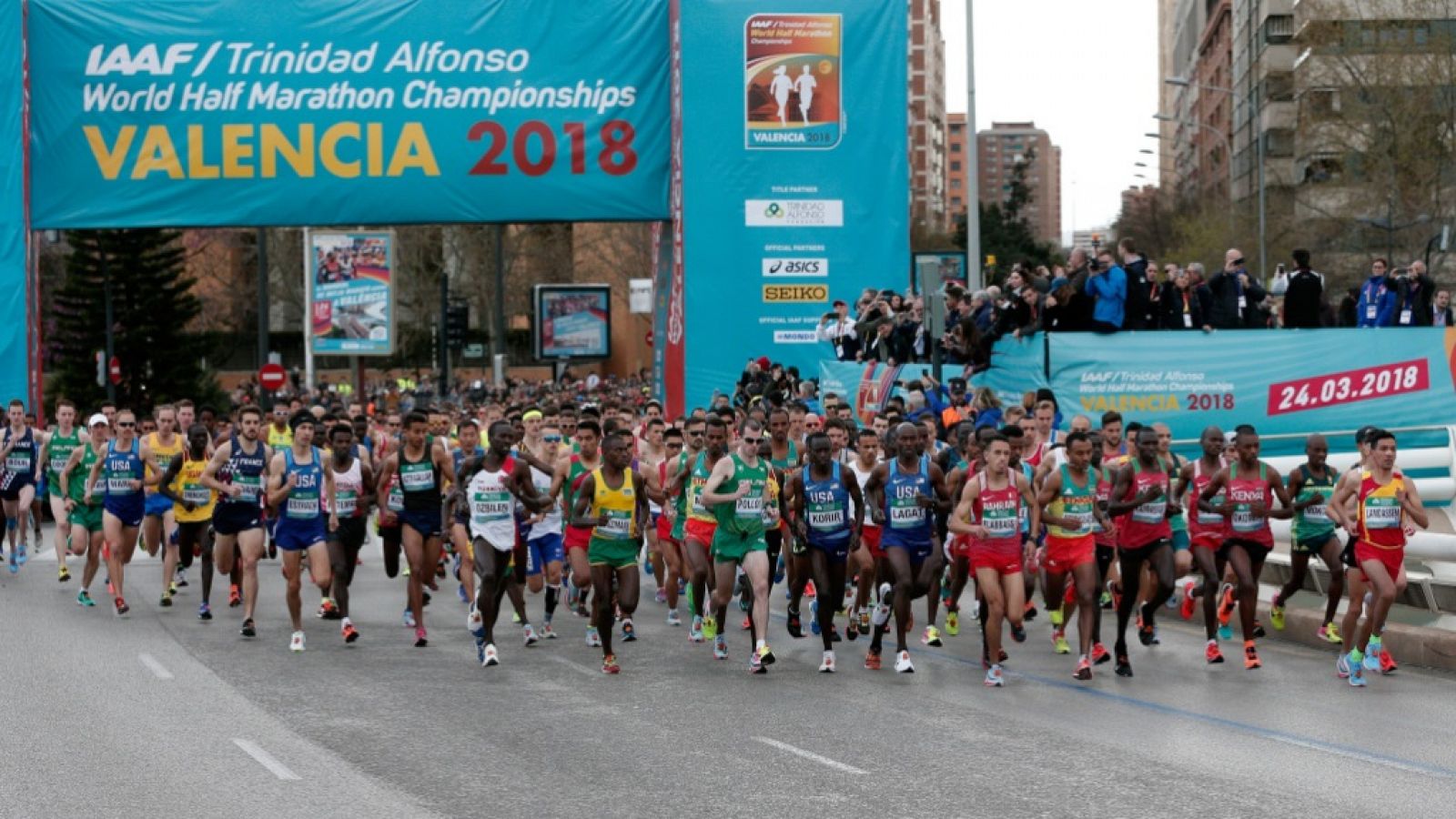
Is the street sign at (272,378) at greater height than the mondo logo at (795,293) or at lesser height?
lesser

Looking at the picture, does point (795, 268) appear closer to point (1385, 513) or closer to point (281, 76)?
point (281, 76)

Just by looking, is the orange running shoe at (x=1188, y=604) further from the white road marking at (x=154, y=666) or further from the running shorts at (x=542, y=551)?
the white road marking at (x=154, y=666)

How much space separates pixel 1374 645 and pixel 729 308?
57.1ft

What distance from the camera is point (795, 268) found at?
30875 millimetres

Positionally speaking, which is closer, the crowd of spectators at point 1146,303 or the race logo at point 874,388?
the crowd of spectators at point 1146,303

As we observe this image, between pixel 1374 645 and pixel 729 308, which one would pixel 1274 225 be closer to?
pixel 729 308

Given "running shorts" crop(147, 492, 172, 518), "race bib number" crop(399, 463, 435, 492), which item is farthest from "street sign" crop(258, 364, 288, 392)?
"race bib number" crop(399, 463, 435, 492)

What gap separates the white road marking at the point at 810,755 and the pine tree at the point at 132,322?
5784 centimetres

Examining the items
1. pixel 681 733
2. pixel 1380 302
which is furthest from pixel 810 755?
pixel 1380 302

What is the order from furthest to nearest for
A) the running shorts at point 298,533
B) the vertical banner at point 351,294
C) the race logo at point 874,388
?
1. the vertical banner at point 351,294
2. the race logo at point 874,388
3. the running shorts at point 298,533

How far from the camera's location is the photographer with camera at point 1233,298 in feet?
76.2

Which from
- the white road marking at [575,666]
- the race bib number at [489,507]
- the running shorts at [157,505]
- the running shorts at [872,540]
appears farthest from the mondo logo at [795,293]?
the race bib number at [489,507]

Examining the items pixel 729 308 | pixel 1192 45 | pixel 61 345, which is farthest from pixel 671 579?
pixel 1192 45

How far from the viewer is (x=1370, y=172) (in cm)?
5359
